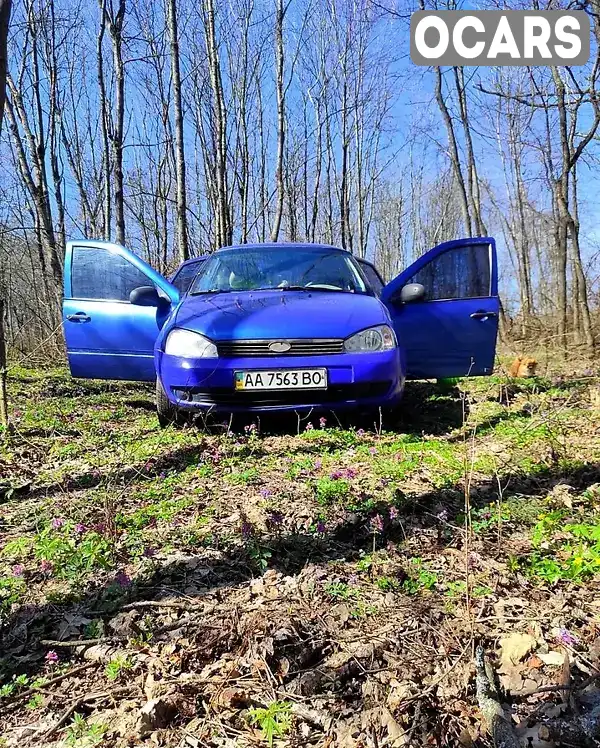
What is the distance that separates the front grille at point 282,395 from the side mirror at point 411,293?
1.01 meters

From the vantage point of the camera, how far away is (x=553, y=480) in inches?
105

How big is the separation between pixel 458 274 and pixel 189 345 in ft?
8.54

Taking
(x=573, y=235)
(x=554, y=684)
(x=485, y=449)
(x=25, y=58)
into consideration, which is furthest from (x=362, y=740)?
(x=25, y=58)

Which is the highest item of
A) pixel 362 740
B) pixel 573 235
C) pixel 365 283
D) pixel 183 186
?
pixel 183 186

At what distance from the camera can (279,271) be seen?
15.3 feet

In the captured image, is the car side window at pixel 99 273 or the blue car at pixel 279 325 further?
the car side window at pixel 99 273

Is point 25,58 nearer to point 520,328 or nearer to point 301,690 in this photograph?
point 520,328

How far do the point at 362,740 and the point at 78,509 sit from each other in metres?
1.93

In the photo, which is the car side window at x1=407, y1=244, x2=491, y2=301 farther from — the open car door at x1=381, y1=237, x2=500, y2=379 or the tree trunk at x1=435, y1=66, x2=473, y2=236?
the tree trunk at x1=435, y1=66, x2=473, y2=236

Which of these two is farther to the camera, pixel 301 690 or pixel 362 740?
pixel 301 690

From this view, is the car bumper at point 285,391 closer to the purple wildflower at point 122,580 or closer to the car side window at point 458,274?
the car side window at point 458,274

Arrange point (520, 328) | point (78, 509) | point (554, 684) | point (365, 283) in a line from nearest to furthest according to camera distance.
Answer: point (554, 684), point (78, 509), point (365, 283), point (520, 328)

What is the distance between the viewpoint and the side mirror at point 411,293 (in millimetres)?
4379

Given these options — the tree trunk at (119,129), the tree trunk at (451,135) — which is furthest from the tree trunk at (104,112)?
the tree trunk at (451,135)
